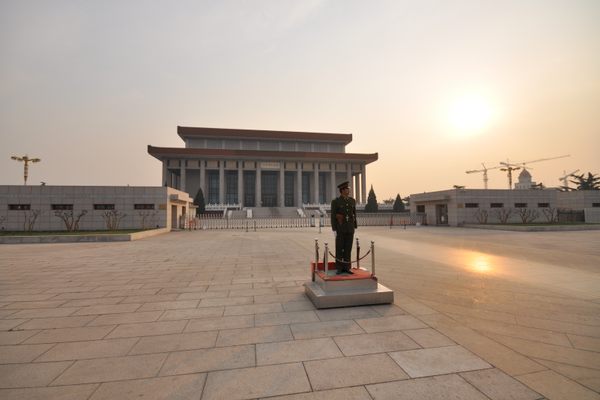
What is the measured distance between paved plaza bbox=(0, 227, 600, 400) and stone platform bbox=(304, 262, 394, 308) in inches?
6.4

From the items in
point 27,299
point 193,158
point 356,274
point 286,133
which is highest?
point 286,133

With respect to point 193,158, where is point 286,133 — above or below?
above

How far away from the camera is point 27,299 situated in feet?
18.8

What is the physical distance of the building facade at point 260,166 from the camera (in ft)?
180

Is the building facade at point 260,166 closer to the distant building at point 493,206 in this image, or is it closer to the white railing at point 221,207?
the white railing at point 221,207

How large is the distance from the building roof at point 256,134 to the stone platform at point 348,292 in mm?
60189

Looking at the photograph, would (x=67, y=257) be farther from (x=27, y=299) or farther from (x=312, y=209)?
(x=312, y=209)

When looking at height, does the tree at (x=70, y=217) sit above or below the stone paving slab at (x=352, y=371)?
above

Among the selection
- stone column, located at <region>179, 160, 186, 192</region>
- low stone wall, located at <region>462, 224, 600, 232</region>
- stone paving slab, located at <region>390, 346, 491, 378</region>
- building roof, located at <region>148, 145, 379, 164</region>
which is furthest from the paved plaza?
stone column, located at <region>179, 160, 186, 192</region>

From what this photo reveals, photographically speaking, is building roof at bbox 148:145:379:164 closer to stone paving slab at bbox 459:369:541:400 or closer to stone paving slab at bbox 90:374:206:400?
stone paving slab at bbox 90:374:206:400

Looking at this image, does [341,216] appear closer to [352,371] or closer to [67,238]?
[352,371]

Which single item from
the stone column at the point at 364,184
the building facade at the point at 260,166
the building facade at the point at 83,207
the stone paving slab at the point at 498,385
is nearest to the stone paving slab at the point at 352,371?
the stone paving slab at the point at 498,385

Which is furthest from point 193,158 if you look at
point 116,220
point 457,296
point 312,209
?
point 457,296

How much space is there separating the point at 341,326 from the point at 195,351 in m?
2.13
